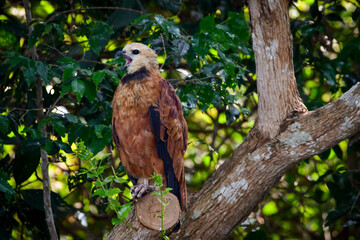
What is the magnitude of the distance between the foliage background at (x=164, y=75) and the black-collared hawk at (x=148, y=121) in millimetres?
203

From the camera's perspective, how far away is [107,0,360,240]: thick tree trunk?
2996 millimetres

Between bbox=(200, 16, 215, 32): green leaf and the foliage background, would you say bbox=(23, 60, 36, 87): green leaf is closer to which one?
the foliage background

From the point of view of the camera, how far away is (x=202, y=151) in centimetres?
525

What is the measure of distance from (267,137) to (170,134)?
0.69 m

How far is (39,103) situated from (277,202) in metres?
2.69

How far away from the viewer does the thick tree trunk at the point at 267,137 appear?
9.83ft

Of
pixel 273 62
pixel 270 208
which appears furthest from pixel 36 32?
pixel 270 208

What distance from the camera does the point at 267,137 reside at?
10.2 ft

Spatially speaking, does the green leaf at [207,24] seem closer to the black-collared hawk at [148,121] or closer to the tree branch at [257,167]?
the black-collared hawk at [148,121]

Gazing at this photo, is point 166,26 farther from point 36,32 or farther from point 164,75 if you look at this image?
point 164,75

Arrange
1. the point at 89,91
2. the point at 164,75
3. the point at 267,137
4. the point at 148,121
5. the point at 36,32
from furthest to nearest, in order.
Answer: the point at 164,75
the point at 36,32
the point at 267,137
the point at 89,91
the point at 148,121

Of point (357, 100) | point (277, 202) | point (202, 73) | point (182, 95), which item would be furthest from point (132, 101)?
point (277, 202)

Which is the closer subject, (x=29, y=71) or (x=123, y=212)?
(x=123, y=212)

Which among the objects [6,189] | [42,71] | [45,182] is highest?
[42,71]
